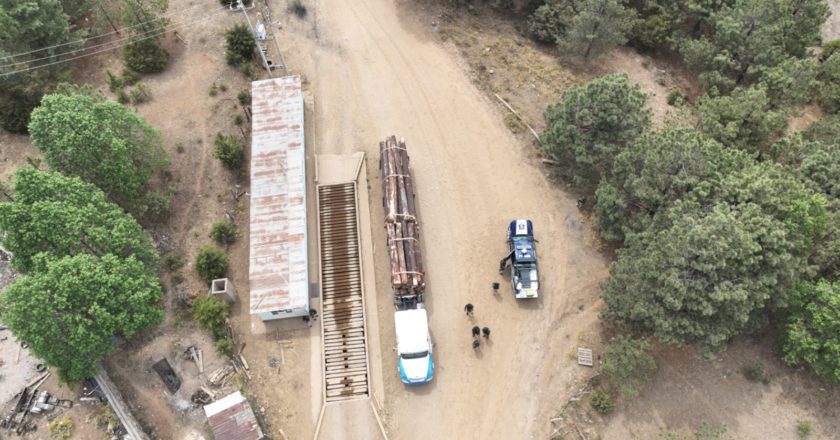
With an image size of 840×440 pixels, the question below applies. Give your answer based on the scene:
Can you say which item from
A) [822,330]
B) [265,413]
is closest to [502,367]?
[265,413]

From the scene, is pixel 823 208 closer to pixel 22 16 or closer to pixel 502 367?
pixel 502 367

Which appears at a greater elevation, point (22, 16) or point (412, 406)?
point (22, 16)

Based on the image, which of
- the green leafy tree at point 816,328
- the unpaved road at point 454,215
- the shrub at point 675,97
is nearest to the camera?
the green leafy tree at point 816,328

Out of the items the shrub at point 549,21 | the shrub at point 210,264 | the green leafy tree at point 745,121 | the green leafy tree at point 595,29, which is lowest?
the shrub at point 210,264

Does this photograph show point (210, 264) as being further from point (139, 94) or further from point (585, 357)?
point (585, 357)

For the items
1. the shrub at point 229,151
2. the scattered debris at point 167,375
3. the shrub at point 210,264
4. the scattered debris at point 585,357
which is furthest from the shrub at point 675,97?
the scattered debris at point 167,375

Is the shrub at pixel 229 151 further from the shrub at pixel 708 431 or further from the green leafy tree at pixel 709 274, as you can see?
the shrub at pixel 708 431

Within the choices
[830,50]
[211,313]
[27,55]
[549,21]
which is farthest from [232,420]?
[830,50]
